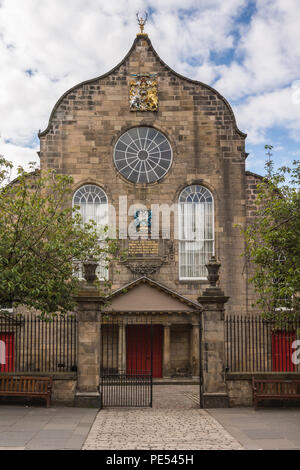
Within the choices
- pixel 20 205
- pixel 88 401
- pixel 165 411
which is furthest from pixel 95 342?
pixel 20 205

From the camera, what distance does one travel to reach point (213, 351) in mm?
15914

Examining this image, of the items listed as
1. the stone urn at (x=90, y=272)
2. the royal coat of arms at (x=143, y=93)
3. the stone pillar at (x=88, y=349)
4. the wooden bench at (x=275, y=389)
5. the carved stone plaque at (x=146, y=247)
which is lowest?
the wooden bench at (x=275, y=389)

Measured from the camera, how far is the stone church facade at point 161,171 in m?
25.3

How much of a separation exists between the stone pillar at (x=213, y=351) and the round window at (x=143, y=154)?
1124 cm

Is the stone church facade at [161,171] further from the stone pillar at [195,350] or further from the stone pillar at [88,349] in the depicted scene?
the stone pillar at [88,349]

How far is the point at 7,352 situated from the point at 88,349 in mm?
10286

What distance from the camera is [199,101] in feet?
87.2

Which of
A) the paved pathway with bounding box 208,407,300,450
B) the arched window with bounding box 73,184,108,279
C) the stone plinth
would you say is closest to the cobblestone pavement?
the paved pathway with bounding box 208,407,300,450

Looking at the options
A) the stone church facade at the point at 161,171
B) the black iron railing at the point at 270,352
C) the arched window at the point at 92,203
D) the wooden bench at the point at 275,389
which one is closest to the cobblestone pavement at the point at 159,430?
the wooden bench at the point at 275,389

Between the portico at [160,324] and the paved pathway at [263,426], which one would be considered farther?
the portico at [160,324]

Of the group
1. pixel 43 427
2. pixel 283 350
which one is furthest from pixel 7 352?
pixel 43 427

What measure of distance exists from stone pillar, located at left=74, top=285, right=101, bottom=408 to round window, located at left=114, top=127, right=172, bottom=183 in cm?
1140

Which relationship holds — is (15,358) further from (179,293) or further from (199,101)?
(199,101)

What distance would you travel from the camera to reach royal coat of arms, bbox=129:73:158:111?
1039 inches
